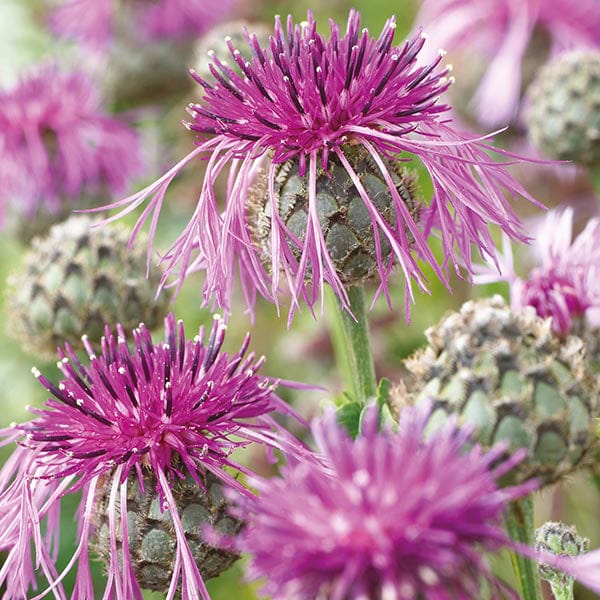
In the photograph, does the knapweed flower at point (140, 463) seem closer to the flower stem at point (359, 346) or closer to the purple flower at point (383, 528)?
the flower stem at point (359, 346)

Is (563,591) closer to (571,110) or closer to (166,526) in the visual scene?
(166,526)

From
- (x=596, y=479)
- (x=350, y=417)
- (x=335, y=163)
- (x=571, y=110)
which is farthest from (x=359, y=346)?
(x=571, y=110)

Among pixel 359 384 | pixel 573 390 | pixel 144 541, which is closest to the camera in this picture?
pixel 573 390

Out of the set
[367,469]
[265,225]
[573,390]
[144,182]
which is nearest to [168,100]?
[144,182]

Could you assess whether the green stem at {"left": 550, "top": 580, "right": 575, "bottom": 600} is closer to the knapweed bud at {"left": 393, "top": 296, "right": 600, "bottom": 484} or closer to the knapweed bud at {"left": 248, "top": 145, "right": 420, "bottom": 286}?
the knapweed bud at {"left": 393, "top": 296, "right": 600, "bottom": 484}

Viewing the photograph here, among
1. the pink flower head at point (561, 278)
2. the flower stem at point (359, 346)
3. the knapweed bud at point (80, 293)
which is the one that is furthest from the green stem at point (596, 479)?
the knapweed bud at point (80, 293)

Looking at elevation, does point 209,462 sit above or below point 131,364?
below

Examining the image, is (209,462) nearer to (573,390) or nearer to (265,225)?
(265,225)
